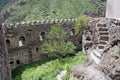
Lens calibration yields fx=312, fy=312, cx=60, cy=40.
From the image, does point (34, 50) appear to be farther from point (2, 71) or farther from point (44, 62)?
point (2, 71)

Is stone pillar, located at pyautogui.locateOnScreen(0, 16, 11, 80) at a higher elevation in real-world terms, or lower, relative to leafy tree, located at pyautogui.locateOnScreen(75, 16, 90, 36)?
higher

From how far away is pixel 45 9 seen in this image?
56.0 metres

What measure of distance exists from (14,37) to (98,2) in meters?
35.9

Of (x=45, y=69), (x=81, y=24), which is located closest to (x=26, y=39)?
(x=45, y=69)

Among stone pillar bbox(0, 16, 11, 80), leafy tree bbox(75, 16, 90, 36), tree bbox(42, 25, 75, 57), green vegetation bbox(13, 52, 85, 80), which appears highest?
stone pillar bbox(0, 16, 11, 80)

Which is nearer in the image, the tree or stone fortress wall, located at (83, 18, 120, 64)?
stone fortress wall, located at (83, 18, 120, 64)

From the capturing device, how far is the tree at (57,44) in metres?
28.0

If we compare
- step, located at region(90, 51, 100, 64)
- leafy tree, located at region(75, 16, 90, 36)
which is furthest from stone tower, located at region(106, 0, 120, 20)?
leafy tree, located at region(75, 16, 90, 36)

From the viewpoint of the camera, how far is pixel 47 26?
102ft

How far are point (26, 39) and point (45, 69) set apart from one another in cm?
552

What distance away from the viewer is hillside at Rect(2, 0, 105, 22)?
52281mm

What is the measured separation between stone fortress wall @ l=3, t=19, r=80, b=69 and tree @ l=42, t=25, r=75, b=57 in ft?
3.44

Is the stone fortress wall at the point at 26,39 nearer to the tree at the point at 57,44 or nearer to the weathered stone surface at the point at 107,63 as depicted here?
the tree at the point at 57,44

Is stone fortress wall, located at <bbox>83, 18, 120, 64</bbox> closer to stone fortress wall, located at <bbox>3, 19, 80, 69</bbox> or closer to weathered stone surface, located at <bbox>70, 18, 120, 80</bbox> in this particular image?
weathered stone surface, located at <bbox>70, 18, 120, 80</bbox>
